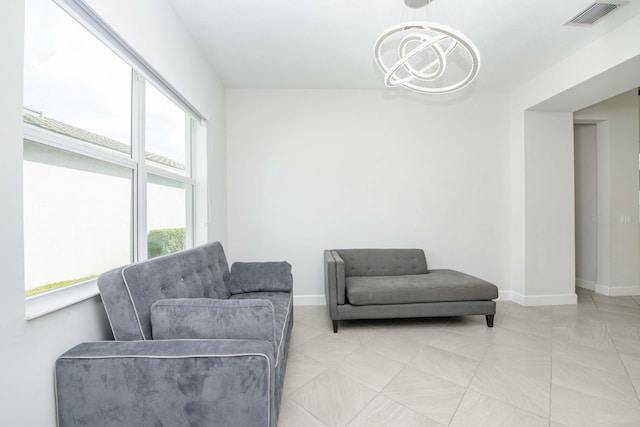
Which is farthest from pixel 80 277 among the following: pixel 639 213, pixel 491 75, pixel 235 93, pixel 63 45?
pixel 639 213

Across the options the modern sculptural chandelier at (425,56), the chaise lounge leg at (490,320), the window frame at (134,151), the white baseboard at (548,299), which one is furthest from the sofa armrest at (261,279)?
the white baseboard at (548,299)

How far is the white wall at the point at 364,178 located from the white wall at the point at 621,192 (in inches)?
57.7

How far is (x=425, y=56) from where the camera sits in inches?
105

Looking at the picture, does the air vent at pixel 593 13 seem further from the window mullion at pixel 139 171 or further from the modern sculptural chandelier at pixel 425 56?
the window mullion at pixel 139 171

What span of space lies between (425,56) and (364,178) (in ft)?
4.78

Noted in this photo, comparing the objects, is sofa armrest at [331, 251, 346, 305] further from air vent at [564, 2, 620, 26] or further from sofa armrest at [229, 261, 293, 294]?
air vent at [564, 2, 620, 26]

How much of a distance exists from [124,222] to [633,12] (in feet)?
13.4

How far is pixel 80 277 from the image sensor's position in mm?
1338

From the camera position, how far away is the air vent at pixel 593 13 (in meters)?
2.01

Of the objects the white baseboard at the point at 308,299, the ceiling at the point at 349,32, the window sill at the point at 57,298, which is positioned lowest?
the white baseboard at the point at 308,299

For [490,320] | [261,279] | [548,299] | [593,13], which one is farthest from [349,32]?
[548,299]

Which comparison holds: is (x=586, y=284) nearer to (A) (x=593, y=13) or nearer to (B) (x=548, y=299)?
(B) (x=548, y=299)

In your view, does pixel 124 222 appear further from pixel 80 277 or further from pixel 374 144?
pixel 374 144

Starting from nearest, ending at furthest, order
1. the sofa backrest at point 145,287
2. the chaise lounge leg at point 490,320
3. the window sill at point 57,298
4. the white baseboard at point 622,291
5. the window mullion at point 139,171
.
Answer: the window sill at point 57,298
the sofa backrest at point 145,287
the window mullion at point 139,171
the chaise lounge leg at point 490,320
the white baseboard at point 622,291
